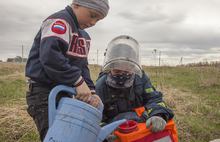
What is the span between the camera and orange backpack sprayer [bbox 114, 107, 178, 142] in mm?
3152

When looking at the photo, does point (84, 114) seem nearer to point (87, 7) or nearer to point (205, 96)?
point (87, 7)

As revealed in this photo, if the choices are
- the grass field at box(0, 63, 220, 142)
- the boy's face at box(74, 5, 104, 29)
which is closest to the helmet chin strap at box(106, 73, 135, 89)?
the boy's face at box(74, 5, 104, 29)

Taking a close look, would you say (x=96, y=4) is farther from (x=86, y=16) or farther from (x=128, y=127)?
(x=128, y=127)

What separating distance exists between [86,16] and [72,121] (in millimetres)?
834

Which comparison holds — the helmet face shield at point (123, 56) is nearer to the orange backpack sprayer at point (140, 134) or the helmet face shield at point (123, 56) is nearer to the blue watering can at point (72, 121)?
the orange backpack sprayer at point (140, 134)

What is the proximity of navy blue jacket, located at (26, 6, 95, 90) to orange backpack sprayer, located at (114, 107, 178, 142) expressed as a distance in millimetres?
610

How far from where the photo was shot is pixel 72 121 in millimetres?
2611

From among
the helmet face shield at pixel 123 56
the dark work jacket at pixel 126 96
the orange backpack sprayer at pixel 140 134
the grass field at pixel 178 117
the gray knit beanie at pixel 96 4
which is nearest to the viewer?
the gray knit beanie at pixel 96 4

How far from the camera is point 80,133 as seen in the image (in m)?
2.61

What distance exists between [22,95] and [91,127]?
532 centimetres

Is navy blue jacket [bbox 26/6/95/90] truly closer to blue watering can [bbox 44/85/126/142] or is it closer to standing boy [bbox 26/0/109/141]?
standing boy [bbox 26/0/109/141]

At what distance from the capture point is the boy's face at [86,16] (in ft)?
9.84

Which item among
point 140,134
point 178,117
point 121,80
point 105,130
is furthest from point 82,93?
point 178,117

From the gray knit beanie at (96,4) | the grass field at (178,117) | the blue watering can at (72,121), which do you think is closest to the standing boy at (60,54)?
the gray knit beanie at (96,4)
